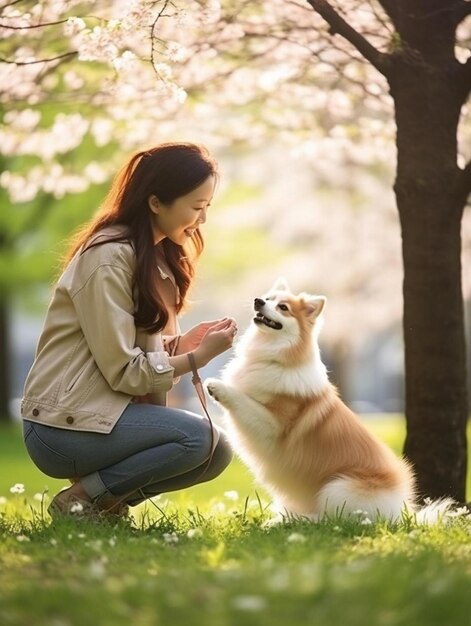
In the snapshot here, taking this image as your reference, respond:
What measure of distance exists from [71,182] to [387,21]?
3651mm

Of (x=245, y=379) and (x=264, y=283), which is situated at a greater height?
(x=245, y=379)

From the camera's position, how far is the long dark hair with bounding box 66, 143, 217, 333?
13.3ft

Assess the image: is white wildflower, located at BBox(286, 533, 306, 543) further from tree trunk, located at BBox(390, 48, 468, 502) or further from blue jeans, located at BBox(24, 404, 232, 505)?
tree trunk, located at BBox(390, 48, 468, 502)

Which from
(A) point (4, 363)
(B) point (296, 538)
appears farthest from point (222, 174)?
(A) point (4, 363)

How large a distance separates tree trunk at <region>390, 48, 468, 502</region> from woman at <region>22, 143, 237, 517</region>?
119 cm

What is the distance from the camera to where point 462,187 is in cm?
490

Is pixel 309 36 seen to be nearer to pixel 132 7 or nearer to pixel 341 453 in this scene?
pixel 132 7

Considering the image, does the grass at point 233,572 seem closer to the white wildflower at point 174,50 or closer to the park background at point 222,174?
the park background at point 222,174

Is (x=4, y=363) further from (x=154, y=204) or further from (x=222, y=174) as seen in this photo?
(x=154, y=204)

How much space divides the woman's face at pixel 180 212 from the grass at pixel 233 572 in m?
1.22

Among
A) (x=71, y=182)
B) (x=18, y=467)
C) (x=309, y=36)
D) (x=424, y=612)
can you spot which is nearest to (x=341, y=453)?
(x=424, y=612)

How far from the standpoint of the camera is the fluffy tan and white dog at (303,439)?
14.2 feet

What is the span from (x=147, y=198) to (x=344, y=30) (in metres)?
1.34

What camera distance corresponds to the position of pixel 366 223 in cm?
1636
